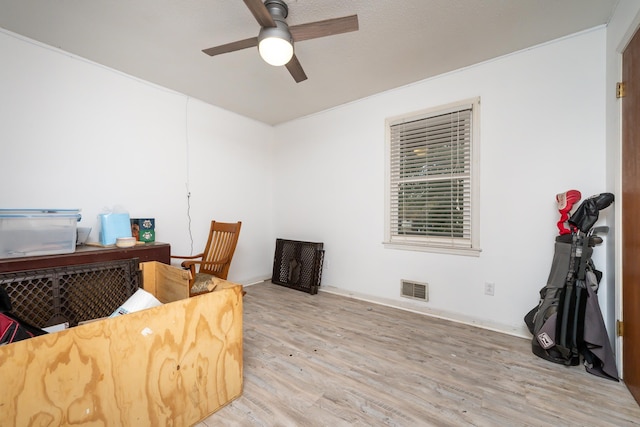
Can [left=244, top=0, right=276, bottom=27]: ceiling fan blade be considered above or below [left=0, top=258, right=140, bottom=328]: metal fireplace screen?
above

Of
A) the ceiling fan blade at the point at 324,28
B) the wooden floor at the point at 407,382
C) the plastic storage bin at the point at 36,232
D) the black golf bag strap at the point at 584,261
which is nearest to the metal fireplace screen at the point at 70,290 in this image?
the plastic storage bin at the point at 36,232

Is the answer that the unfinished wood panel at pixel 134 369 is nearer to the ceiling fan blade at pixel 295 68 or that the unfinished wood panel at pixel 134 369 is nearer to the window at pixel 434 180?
the ceiling fan blade at pixel 295 68

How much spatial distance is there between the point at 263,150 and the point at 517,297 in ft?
12.0

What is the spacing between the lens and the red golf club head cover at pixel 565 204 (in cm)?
200

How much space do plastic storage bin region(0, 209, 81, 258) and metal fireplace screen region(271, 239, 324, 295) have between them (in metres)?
2.42

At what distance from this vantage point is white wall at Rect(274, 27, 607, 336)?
214 centimetres

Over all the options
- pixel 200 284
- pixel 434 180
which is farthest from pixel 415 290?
pixel 200 284

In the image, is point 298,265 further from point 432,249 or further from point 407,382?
point 407,382

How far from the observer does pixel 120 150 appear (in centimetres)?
277

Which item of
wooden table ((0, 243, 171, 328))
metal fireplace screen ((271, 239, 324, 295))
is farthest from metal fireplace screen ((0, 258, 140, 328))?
metal fireplace screen ((271, 239, 324, 295))

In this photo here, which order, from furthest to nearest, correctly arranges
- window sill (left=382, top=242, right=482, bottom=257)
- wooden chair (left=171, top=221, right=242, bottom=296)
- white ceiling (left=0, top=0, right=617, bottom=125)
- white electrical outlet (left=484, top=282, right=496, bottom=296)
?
wooden chair (left=171, top=221, right=242, bottom=296)
window sill (left=382, top=242, right=482, bottom=257)
white electrical outlet (left=484, top=282, right=496, bottom=296)
white ceiling (left=0, top=0, right=617, bottom=125)

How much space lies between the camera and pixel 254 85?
2996mm

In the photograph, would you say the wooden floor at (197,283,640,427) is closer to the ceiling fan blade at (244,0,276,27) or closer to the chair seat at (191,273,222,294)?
the chair seat at (191,273,222,294)

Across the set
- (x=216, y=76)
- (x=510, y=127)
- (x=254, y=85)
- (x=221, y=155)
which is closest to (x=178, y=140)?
(x=221, y=155)
